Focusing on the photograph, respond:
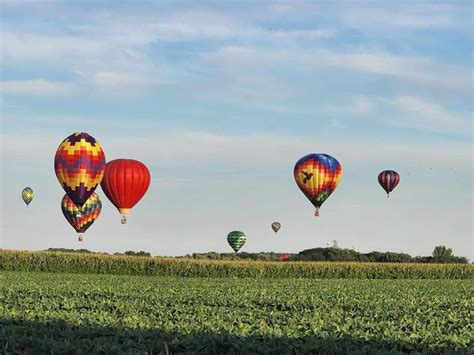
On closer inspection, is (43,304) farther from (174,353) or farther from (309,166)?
(309,166)

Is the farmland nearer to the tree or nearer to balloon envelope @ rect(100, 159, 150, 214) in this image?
balloon envelope @ rect(100, 159, 150, 214)

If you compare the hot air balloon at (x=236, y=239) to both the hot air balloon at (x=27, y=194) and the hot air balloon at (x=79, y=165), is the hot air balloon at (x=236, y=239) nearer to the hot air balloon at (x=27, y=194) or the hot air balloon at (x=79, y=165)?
the hot air balloon at (x=27, y=194)

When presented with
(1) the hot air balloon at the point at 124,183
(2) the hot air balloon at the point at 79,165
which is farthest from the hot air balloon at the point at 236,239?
(2) the hot air balloon at the point at 79,165

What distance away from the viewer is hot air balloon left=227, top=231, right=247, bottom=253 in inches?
3629

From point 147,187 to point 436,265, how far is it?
25921 mm

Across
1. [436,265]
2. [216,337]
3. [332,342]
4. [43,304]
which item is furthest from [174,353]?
[436,265]

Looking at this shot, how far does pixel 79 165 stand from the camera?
5084 cm

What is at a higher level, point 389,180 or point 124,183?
point 389,180

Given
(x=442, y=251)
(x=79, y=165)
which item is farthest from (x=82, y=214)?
(x=442, y=251)

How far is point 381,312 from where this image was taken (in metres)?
22.8

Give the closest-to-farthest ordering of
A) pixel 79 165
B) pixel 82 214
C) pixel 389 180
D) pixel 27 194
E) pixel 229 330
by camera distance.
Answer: pixel 229 330 → pixel 79 165 → pixel 82 214 → pixel 389 180 → pixel 27 194

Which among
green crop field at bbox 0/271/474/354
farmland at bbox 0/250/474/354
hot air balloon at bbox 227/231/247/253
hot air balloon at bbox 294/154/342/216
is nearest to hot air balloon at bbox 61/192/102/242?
hot air balloon at bbox 294/154/342/216

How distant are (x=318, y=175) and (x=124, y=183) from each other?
14469mm

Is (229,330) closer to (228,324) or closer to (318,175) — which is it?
(228,324)
